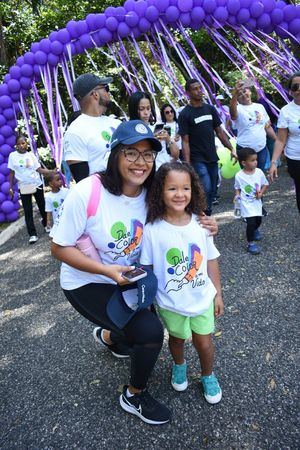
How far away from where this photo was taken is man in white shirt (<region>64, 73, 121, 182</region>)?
282cm

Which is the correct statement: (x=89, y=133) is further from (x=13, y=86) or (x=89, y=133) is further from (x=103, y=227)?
(x=13, y=86)

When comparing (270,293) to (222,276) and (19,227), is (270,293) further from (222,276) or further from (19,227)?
(19,227)

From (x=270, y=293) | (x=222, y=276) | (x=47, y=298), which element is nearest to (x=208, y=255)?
(x=270, y=293)

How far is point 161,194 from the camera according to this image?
6.55ft

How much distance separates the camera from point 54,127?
6598 millimetres

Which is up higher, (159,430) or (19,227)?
(159,430)

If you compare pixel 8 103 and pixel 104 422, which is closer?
pixel 104 422

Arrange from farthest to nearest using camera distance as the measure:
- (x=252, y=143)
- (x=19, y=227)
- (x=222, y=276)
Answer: (x=19, y=227) → (x=252, y=143) → (x=222, y=276)

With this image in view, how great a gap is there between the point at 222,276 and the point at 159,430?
1.94m

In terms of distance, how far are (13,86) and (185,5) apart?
3.23m

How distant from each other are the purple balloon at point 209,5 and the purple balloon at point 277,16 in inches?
36.7

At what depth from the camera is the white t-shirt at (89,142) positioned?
2.81 m

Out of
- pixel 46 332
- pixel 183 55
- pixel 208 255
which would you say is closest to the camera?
pixel 208 255

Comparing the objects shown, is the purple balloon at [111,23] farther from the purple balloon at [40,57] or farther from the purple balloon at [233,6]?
the purple balloon at [233,6]
